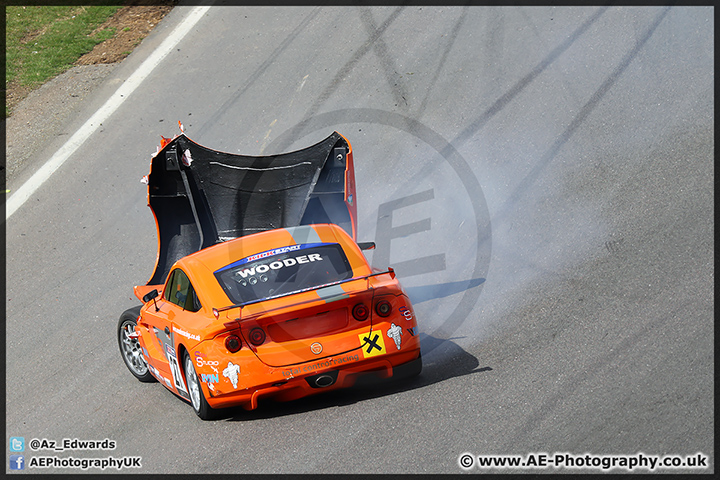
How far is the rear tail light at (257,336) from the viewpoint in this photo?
21.7ft

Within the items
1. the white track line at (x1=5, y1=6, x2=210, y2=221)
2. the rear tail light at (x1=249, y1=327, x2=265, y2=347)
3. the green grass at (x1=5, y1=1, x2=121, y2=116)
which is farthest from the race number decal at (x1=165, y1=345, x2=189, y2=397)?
the green grass at (x1=5, y1=1, x2=121, y2=116)

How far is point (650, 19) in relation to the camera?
1423cm

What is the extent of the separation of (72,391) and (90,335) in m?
1.48

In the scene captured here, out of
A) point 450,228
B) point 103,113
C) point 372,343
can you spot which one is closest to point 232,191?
point 450,228

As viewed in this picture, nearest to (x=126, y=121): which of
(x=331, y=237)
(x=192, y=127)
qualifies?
(x=192, y=127)

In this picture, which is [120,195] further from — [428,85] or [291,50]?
[428,85]

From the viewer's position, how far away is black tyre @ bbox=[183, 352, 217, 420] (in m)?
6.86

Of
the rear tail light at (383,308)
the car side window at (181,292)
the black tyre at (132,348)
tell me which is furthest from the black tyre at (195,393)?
the rear tail light at (383,308)

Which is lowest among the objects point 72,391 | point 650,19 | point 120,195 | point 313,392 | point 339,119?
point 72,391

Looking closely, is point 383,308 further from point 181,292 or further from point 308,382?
point 181,292

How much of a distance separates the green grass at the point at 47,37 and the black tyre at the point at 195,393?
1074 centimetres

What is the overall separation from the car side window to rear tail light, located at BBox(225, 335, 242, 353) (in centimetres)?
62

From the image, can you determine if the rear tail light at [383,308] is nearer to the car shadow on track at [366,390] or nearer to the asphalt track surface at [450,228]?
the car shadow on track at [366,390]

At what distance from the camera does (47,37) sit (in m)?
17.2
